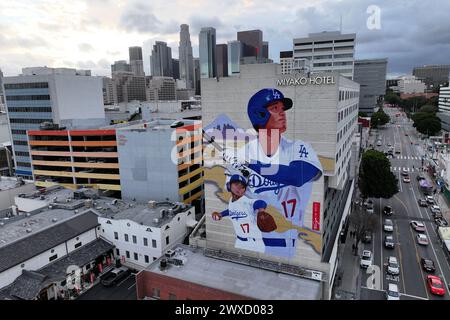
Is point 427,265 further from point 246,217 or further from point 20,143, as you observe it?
point 20,143

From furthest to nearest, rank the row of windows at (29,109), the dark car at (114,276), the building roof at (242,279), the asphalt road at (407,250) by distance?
1. the row of windows at (29,109)
2. the dark car at (114,276)
3. the asphalt road at (407,250)
4. the building roof at (242,279)

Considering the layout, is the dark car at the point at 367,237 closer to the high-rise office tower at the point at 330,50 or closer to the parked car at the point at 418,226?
the parked car at the point at 418,226

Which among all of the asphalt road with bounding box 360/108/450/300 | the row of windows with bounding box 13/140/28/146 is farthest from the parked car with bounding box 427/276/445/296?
the row of windows with bounding box 13/140/28/146

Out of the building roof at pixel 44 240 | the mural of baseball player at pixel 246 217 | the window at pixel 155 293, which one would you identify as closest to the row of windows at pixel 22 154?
the building roof at pixel 44 240

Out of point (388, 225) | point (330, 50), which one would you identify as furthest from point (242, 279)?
point (330, 50)

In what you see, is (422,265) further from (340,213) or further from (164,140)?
(164,140)
